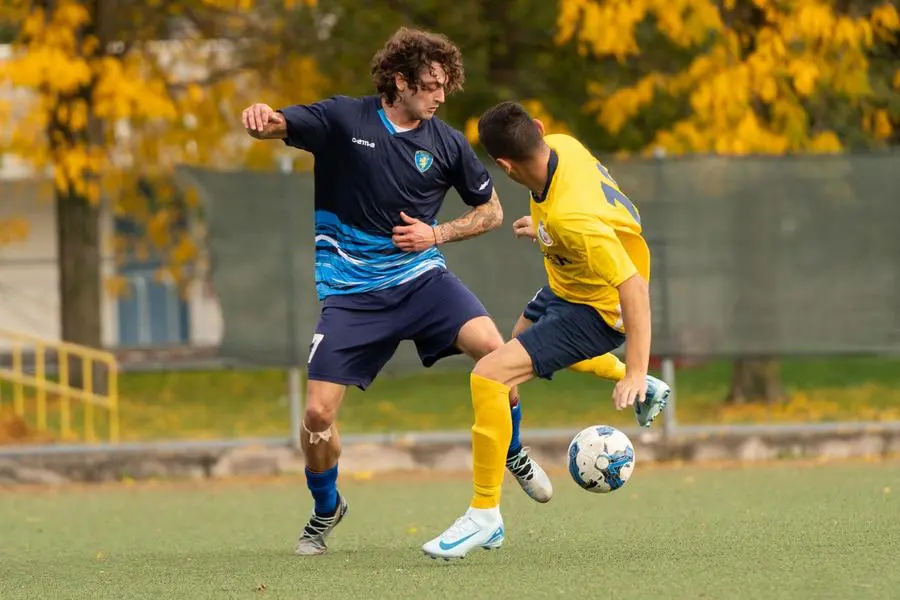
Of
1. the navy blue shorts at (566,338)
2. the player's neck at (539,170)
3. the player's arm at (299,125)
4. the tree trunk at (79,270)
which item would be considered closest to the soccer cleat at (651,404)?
the navy blue shorts at (566,338)

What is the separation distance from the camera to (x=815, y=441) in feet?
37.5

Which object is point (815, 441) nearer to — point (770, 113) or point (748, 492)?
point (748, 492)

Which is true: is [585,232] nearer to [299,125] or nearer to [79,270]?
[299,125]

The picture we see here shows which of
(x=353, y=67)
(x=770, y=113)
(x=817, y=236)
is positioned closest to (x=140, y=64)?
(x=353, y=67)

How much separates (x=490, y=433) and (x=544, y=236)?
854 millimetres

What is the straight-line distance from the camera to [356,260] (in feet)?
23.6

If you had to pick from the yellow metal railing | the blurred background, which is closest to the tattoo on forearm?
the blurred background

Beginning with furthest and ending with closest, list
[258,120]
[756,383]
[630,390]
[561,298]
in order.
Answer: [756,383], [561,298], [258,120], [630,390]

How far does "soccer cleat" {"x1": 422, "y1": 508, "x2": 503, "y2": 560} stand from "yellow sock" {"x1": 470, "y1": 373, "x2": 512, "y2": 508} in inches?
2.0

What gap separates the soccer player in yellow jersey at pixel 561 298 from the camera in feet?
20.6

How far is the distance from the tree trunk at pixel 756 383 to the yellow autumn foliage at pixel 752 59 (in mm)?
1919

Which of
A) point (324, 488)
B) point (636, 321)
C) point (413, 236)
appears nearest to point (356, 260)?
point (413, 236)

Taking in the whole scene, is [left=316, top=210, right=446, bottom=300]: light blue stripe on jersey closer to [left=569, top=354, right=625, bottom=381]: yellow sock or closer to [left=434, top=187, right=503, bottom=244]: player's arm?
[left=434, top=187, right=503, bottom=244]: player's arm

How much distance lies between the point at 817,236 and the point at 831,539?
504cm
